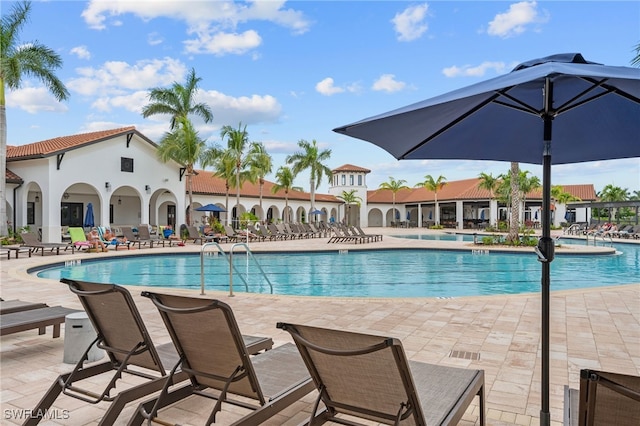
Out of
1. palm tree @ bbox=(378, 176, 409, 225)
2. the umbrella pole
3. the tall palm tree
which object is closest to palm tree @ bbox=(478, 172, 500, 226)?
palm tree @ bbox=(378, 176, 409, 225)

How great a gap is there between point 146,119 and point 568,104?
24938 mm

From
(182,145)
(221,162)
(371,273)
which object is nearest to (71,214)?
(182,145)

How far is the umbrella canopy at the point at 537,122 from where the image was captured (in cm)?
201

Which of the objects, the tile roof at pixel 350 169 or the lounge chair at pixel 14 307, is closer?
the lounge chair at pixel 14 307

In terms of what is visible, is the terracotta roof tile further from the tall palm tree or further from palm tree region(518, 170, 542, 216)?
palm tree region(518, 170, 542, 216)

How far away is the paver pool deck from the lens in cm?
299

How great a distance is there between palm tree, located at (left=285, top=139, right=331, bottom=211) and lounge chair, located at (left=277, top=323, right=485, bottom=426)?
32.6 meters

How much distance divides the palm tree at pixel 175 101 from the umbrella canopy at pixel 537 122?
75.2 ft

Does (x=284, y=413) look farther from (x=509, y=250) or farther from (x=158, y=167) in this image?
(x=158, y=167)

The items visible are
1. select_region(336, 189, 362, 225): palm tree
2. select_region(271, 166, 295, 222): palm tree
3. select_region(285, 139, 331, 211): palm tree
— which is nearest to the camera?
select_region(271, 166, 295, 222): palm tree

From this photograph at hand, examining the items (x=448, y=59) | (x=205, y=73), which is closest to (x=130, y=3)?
(x=448, y=59)

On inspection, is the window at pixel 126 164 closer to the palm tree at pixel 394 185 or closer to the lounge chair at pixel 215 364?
the lounge chair at pixel 215 364

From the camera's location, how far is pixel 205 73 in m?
24.5

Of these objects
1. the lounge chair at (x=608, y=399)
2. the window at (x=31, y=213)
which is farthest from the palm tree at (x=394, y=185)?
the lounge chair at (x=608, y=399)
